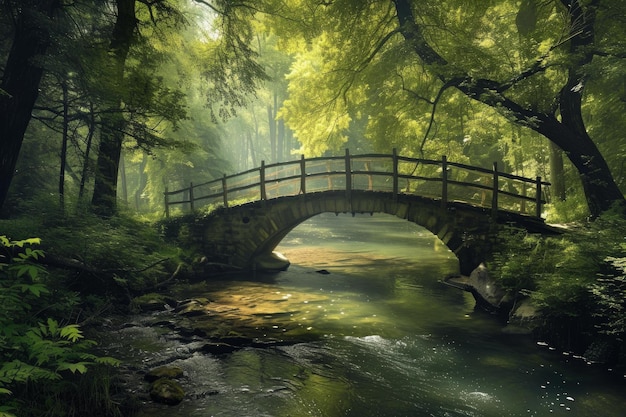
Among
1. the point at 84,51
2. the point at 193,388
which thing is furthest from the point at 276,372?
the point at 84,51

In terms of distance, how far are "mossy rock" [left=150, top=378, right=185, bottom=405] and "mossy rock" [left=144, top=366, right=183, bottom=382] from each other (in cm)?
28

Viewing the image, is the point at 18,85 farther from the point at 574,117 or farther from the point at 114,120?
the point at 574,117

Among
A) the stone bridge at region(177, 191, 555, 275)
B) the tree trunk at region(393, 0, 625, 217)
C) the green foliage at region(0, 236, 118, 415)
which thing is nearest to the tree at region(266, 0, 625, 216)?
the tree trunk at region(393, 0, 625, 217)

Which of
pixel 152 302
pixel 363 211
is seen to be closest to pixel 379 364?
pixel 152 302

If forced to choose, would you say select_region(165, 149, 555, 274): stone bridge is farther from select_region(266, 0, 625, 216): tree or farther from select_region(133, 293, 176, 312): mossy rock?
select_region(133, 293, 176, 312): mossy rock

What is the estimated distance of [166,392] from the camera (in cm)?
570

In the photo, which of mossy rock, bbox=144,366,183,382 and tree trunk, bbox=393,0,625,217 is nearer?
mossy rock, bbox=144,366,183,382

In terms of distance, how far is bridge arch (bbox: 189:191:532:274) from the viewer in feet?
38.7

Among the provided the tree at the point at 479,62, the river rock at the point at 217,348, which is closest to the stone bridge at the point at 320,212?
the tree at the point at 479,62

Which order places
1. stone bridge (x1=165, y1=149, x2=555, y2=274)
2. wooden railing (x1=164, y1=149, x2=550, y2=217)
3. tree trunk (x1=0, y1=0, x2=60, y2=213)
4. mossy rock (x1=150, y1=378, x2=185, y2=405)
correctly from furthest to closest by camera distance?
1. wooden railing (x1=164, y1=149, x2=550, y2=217)
2. stone bridge (x1=165, y1=149, x2=555, y2=274)
3. tree trunk (x1=0, y1=0, x2=60, y2=213)
4. mossy rock (x1=150, y1=378, x2=185, y2=405)

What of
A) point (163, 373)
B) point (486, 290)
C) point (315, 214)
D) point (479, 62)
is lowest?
point (163, 373)

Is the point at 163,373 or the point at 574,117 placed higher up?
the point at 574,117

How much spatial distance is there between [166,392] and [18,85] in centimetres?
649

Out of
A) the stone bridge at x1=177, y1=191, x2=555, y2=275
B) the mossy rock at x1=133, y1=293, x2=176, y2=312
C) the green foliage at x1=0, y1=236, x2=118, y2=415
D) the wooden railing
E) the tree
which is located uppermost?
the tree
